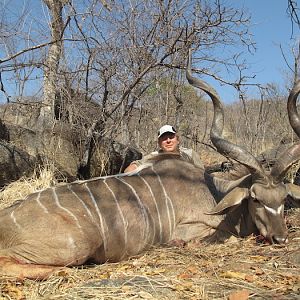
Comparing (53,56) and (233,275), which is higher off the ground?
(53,56)

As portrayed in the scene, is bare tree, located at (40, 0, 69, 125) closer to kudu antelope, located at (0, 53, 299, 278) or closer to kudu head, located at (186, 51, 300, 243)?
kudu antelope, located at (0, 53, 299, 278)

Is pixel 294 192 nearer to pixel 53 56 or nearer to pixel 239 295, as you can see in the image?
pixel 239 295

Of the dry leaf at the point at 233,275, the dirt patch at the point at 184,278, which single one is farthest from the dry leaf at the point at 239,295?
the dry leaf at the point at 233,275

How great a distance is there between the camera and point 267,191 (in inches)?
132

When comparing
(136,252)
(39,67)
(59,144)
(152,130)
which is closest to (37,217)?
(136,252)

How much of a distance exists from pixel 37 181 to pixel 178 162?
2103 mm

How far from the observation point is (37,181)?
525 cm

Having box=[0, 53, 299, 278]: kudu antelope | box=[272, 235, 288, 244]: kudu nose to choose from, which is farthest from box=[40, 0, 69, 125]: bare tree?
box=[272, 235, 288, 244]: kudu nose

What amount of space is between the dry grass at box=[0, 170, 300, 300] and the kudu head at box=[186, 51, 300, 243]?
0.20 m

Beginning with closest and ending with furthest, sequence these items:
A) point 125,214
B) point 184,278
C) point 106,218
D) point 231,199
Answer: point 184,278, point 106,218, point 125,214, point 231,199

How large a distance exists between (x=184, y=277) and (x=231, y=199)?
1234 millimetres

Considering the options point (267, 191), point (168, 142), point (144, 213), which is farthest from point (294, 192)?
point (168, 142)

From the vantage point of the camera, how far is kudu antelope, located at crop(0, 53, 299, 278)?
8.80ft

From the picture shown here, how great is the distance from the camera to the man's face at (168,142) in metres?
4.22
